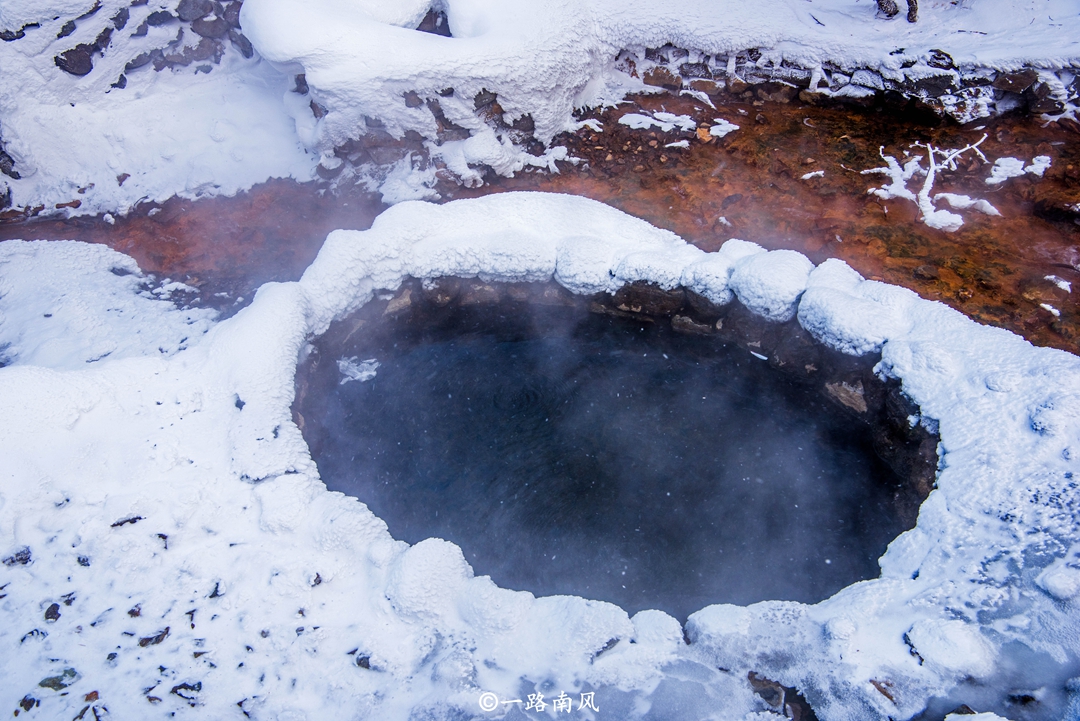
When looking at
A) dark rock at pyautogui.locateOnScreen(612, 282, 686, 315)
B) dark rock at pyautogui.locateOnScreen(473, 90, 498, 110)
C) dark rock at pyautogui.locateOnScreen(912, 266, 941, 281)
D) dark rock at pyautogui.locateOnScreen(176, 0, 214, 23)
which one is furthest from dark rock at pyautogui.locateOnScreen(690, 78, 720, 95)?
dark rock at pyautogui.locateOnScreen(176, 0, 214, 23)

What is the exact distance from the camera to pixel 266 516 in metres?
2.52

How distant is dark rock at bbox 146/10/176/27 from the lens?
4.77 m

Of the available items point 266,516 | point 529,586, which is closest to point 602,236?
point 529,586

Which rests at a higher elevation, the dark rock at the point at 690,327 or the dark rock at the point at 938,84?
the dark rock at the point at 938,84

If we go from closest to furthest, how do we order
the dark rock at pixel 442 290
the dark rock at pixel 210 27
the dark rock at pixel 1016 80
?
the dark rock at pixel 442 290 → the dark rock at pixel 1016 80 → the dark rock at pixel 210 27

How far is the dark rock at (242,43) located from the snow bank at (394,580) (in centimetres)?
319

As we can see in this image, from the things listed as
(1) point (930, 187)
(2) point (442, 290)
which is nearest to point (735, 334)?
(2) point (442, 290)

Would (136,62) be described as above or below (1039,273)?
above

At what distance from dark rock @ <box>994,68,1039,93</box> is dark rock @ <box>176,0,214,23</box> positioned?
19.6 ft

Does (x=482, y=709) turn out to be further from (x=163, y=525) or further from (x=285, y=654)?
(x=163, y=525)

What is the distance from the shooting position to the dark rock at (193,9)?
480 centimetres

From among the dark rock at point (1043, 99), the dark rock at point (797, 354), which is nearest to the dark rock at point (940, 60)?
the dark rock at point (1043, 99)

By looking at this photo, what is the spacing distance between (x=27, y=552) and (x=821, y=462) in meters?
3.51

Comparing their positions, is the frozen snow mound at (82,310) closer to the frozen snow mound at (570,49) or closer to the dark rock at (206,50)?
the frozen snow mound at (570,49)
